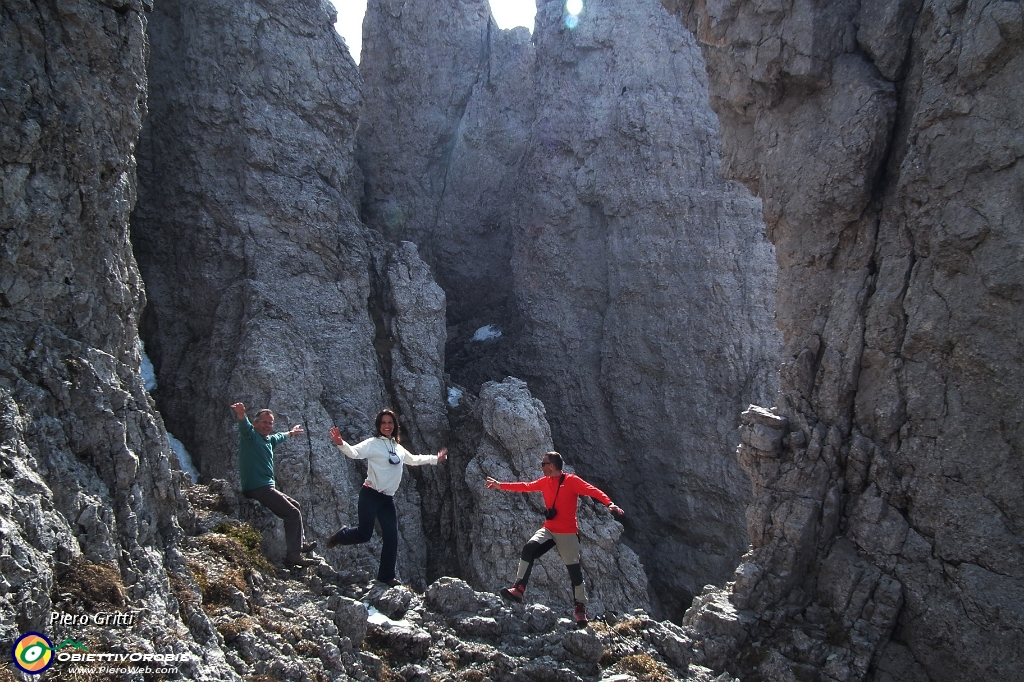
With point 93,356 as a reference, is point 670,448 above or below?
below

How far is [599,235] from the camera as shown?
27.1 meters

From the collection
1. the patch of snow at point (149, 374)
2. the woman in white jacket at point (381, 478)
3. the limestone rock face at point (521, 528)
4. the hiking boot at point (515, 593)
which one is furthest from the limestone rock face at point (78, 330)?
the limestone rock face at point (521, 528)

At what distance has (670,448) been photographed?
24.6 meters

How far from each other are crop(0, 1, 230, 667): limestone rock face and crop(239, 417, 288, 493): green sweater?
84 cm

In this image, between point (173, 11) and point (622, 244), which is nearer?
point (173, 11)

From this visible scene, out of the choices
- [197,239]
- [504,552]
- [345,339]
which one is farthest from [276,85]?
[504,552]

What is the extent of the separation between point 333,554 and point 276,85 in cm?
1310

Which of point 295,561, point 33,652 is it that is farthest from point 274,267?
point 33,652

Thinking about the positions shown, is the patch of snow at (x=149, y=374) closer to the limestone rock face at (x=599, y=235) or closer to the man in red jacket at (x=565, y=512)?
the limestone rock face at (x=599, y=235)

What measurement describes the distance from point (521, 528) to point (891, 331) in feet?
34.8

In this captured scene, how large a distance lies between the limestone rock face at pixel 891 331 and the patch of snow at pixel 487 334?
49.1 ft

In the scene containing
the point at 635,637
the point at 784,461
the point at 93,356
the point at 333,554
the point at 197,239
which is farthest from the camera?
the point at 197,239

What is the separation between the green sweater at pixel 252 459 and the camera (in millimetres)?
10594

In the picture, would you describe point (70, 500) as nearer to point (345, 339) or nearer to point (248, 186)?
point (345, 339)
